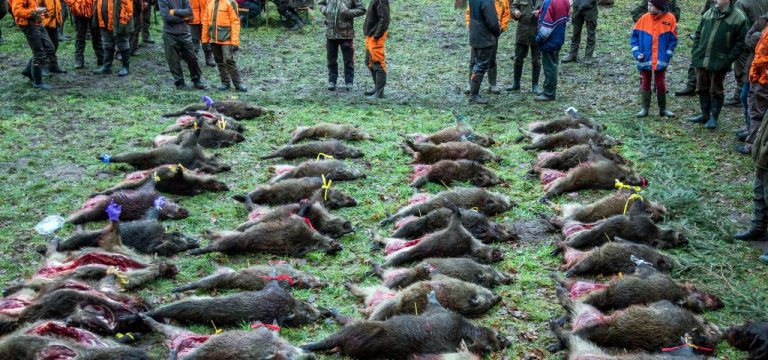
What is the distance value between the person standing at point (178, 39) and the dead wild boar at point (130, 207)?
5.83 metres

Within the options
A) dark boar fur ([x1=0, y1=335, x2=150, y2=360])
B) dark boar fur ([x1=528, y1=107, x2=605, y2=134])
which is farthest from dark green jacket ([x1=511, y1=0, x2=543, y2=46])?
dark boar fur ([x1=0, y1=335, x2=150, y2=360])

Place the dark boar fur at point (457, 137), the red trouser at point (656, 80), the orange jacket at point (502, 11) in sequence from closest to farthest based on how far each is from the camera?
the dark boar fur at point (457, 137) → the red trouser at point (656, 80) → the orange jacket at point (502, 11)

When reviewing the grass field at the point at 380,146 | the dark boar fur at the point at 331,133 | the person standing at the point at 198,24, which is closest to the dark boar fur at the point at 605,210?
the grass field at the point at 380,146

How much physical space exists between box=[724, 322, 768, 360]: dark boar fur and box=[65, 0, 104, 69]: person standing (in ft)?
41.9

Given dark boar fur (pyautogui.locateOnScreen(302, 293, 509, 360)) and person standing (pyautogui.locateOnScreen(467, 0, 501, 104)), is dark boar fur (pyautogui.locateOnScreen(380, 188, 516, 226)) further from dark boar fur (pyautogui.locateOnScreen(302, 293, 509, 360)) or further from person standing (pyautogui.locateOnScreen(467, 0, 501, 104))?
person standing (pyautogui.locateOnScreen(467, 0, 501, 104))

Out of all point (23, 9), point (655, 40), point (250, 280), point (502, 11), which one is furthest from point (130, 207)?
point (502, 11)

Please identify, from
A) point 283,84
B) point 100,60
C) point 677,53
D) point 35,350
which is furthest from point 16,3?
point 677,53

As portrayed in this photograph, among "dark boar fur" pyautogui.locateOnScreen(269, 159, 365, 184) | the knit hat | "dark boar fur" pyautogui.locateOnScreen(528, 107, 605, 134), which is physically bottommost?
"dark boar fur" pyautogui.locateOnScreen(269, 159, 365, 184)

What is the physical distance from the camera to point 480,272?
21.0 feet

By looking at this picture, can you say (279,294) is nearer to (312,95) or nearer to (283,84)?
(312,95)

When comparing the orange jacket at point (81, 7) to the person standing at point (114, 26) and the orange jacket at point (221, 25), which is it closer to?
the person standing at point (114, 26)

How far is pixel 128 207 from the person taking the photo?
7672mm

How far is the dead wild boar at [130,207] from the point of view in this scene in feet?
24.5

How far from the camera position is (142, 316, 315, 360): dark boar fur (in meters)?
4.97
